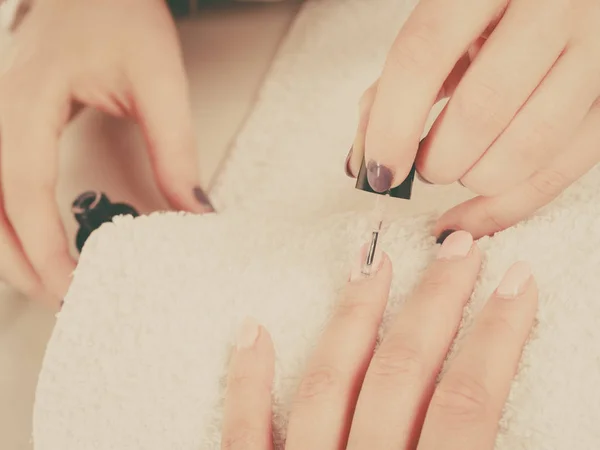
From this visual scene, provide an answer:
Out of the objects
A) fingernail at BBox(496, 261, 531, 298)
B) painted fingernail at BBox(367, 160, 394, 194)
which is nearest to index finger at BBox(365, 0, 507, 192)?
painted fingernail at BBox(367, 160, 394, 194)

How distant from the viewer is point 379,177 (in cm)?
38

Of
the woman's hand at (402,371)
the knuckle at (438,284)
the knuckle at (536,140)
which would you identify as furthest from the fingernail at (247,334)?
the knuckle at (536,140)

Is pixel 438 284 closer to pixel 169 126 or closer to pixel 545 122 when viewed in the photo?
pixel 545 122

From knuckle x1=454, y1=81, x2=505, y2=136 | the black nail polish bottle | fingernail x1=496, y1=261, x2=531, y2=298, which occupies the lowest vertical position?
the black nail polish bottle

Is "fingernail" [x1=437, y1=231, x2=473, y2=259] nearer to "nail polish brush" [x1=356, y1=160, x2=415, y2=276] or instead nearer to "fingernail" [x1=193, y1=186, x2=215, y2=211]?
"nail polish brush" [x1=356, y1=160, x2=415, y2=276]

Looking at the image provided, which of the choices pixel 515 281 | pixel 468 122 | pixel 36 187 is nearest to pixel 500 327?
pixel 515 281

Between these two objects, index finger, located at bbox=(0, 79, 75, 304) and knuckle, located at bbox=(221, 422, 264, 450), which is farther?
index finger, located at bbox=(0, 79, 75, 304)

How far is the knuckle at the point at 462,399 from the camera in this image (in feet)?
1.13

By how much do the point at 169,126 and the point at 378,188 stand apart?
27 centimetres

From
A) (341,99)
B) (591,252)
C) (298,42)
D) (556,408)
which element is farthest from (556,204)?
(298,42)

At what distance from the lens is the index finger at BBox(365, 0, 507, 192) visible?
0.36 m

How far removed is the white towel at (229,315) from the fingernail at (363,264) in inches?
0.5

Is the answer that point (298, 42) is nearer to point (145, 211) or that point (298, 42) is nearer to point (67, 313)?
point (145, 211)

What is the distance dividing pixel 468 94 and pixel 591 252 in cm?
14
